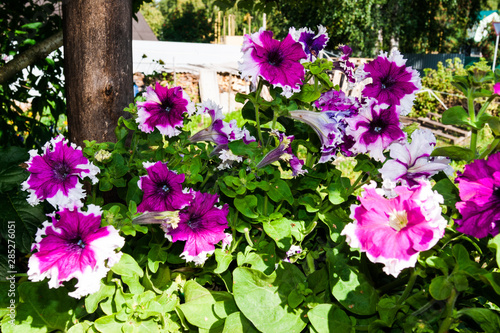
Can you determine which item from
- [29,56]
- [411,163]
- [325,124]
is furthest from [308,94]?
[29,56]

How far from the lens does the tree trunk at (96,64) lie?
1621 millimetres

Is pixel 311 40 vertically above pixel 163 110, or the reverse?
pixel 311 40

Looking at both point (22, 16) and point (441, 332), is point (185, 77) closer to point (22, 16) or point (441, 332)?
point (22, 16)

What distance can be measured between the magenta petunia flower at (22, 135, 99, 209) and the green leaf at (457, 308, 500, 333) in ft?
3.87

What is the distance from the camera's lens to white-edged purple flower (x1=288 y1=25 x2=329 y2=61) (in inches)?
63.2

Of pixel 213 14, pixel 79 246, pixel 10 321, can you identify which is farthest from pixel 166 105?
pixel 213 14

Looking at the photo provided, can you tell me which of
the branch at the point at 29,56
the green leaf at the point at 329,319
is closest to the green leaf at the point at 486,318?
the green leaf at the point at 329,319

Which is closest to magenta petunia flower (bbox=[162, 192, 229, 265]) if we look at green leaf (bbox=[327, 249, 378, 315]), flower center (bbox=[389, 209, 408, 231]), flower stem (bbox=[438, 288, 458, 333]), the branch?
green leaf (bbox=[327, 249, 378, 315])

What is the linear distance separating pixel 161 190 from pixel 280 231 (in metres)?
0.42

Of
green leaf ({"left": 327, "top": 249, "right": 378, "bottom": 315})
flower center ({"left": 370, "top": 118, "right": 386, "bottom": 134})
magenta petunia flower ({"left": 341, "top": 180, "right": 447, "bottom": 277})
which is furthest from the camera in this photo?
flower center ({"left": 370, "top": 118, "right": 386, "bottom": 134})

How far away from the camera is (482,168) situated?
1.08m

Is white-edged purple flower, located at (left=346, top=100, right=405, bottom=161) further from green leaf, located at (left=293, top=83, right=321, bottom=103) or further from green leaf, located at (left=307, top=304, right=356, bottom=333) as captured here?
green leaf, located at (left=307, top=304, right=356, bottom=333)

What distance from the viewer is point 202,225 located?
4.65ft

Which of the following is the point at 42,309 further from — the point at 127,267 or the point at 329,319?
the point at 329,319
